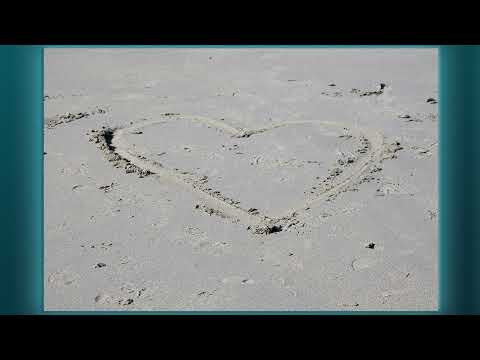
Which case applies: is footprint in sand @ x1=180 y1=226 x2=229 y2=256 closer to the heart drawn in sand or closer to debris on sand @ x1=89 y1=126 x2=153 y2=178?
the heart drawn in sand

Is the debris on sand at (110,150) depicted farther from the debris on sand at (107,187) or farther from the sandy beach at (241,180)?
the debris on sand at (107,187)

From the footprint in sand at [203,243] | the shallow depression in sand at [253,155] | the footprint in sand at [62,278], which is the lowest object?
the footprint in sand at [62,278]

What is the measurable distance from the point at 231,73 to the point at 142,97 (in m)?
0.70

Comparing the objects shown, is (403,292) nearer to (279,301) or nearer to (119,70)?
(279,301)

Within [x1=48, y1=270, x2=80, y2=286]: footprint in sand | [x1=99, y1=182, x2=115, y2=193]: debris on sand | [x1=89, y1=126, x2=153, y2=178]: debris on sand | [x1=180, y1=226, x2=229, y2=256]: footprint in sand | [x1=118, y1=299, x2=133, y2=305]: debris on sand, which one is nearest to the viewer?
[x1=118, y1=299, x2=133, y2=305]: debris on sand

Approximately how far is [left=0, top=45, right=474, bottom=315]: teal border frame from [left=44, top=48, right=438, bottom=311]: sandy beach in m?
0.13

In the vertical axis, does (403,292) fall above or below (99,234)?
below

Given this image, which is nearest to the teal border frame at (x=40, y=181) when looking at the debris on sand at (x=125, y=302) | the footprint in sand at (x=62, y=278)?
the footprint in sand at (x=62, y=278)

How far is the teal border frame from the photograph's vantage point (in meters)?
2.54

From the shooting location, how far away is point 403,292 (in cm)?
257

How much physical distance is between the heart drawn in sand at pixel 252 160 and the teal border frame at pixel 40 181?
719 millimetres

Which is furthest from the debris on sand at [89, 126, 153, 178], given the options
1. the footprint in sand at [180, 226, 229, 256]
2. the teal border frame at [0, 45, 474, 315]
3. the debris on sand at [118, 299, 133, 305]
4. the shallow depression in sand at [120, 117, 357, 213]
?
the debris on sand at [118, 299, 133, 305]

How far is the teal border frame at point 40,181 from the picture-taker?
254cm
